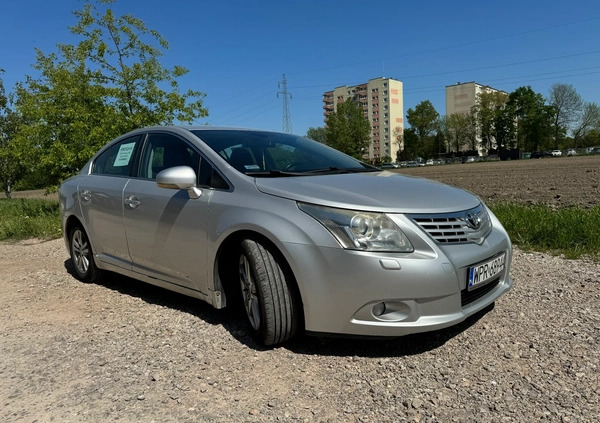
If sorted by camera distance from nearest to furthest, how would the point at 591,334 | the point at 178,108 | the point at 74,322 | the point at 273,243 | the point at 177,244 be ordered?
the point at 273,243 → the point at 591,334 → the point at 177,244 → the point at 74,322 → the point at 178,108

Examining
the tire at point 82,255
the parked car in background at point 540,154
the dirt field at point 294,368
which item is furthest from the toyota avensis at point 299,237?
the parked car in background at point 540,154

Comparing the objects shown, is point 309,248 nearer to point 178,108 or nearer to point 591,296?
point 591,296

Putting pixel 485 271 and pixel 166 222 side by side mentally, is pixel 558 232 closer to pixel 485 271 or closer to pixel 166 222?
pixel 485 271

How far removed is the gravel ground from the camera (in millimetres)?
2355

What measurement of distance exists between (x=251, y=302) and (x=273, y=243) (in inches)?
20.1

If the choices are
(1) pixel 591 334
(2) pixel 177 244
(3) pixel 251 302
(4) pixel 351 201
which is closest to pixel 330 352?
(3) pixel 251 302

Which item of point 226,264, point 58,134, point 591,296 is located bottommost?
point 591,296

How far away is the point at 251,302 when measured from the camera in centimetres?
310

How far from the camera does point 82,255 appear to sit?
16.2ft

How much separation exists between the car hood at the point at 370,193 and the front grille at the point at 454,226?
4cm

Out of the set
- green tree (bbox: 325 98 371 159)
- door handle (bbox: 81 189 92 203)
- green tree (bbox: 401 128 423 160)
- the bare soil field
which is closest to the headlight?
door handle (bbox: 81 189 92 203)

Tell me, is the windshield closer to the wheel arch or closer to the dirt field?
the wheel arch

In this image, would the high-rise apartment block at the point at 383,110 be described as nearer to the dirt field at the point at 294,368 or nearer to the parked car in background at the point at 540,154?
the parked car in background at the point at 540,154

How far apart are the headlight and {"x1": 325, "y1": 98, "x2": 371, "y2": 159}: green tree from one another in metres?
67.2
